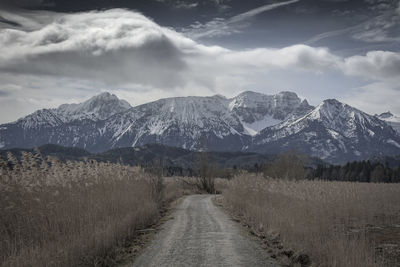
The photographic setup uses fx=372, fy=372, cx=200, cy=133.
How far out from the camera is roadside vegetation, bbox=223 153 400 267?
9830mm

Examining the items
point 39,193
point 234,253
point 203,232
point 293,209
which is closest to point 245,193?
point 293,209

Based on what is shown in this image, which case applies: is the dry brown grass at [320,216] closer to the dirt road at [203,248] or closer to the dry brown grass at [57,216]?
the dirt road at [203,248]

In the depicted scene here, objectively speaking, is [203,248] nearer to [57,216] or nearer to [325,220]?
[57,216]

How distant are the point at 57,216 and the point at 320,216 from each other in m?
9.86

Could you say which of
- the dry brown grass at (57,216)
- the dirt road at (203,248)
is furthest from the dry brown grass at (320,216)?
the dry brown grass at (57,216)

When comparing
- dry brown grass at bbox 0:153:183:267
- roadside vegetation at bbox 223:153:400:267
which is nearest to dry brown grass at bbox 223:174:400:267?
roadside vegetation at bbox 223:153:400:267

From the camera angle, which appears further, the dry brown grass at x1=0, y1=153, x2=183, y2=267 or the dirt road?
the dirt road

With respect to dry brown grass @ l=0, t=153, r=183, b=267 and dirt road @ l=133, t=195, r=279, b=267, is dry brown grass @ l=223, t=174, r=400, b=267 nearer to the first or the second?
dirt road @ l=133, t=195, r=279, b=267

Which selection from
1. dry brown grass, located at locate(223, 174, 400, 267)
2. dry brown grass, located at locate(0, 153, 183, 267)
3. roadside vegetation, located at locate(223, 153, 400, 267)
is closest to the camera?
dry brown grass, located at locate(0, 153, 183, 267)

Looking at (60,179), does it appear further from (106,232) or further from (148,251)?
(148,251)

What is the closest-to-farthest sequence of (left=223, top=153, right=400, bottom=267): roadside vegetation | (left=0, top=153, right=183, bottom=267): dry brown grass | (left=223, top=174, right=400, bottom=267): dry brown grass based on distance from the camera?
(left=0, top=153, right=183, bottom=267): dry brown grass → (left=223, top=174, right=400, bottom=267): dry brown grass → (left=223, top=153, right=400, bottom=267): roadside vegetation

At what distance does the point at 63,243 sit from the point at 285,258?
6098 millimetres

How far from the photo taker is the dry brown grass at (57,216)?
951cm

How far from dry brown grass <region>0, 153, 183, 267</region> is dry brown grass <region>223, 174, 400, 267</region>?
5566mm
